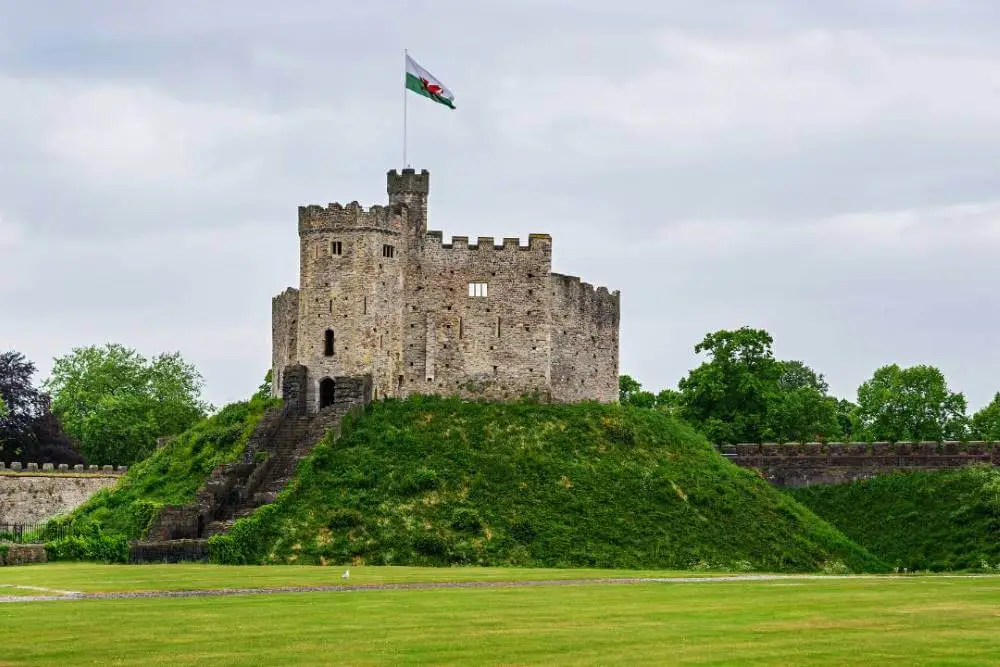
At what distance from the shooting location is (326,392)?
75625mm

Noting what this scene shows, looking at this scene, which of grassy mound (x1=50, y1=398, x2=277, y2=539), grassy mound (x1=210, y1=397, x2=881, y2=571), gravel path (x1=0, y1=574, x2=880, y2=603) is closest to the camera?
gravel path (x1=0, y1=574, x2=880, y2=603)

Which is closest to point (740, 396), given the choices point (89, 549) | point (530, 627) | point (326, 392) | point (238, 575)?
point (326, 392)

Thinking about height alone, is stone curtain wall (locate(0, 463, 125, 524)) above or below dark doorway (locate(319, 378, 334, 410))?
below

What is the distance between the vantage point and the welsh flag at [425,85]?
7875cm

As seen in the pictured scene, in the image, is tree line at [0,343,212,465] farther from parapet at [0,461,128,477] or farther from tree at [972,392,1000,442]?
tree at [972,392,1000,442]

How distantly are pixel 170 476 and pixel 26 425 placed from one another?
47.3 metres

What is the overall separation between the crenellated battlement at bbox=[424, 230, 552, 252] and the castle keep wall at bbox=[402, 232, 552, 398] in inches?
1.9

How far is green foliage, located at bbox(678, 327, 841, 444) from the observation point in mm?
102500

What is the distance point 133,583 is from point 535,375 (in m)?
35.2

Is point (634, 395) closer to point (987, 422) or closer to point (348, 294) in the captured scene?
point (987, 422)

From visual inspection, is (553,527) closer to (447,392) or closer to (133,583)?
(447,392)

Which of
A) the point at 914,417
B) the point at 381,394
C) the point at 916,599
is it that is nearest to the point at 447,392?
the point at 381,394

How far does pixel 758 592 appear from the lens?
1678 inches

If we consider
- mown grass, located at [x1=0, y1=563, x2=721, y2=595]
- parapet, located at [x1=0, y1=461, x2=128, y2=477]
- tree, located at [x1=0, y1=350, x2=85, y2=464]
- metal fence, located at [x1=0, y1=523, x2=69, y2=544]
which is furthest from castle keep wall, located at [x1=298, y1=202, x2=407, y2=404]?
tree, located at [x1=0, y1=350, x2=85, y2=464]
